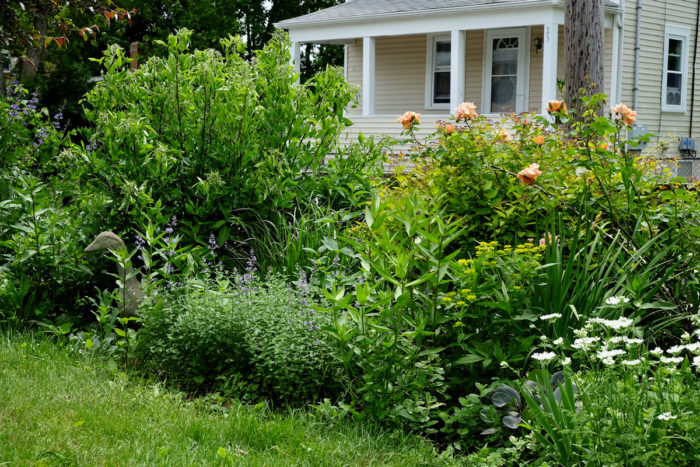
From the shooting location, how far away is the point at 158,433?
3623mm

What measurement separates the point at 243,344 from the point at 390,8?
14606 mm

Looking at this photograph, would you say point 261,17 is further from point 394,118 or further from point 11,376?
point 11,376

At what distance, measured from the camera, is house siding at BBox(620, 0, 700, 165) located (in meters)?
16.8

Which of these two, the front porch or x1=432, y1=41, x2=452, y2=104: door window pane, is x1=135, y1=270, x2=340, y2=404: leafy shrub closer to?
the front porch

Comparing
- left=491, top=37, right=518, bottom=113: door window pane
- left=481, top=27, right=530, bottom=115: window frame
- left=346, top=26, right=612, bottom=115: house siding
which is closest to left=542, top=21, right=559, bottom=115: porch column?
left=481, top=27, right=530, bottom=115: window frame

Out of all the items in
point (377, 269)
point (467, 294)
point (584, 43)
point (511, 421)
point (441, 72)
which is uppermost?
point (441, 72)

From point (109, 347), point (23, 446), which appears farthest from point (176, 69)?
point (23, 446)

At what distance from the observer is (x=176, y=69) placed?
5934 mm

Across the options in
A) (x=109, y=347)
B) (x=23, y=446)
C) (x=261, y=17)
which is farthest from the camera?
(x=261, y=17)

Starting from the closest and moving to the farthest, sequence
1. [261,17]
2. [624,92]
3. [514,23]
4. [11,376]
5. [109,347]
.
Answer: [11,376]
[109,347]
[514,23]
[624,92]
[261,17]

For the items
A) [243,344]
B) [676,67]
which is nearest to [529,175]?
[243,344]

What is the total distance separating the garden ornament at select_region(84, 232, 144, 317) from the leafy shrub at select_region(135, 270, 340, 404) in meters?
0.37

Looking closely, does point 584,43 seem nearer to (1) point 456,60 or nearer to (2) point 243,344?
(2) point 243,344

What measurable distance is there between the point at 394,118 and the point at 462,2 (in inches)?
107
